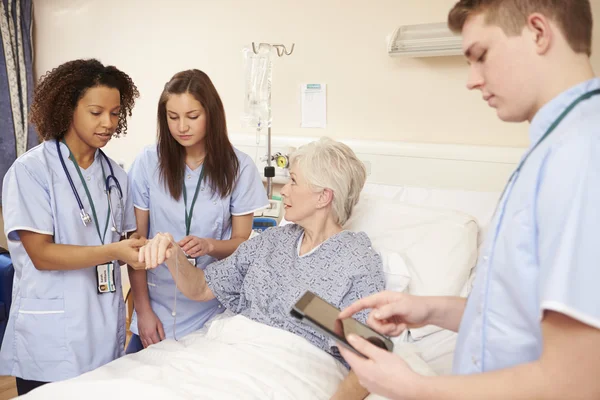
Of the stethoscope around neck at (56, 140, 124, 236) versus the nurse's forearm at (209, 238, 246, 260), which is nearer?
the stethoscope around neck at (56, 140, 124, 236)

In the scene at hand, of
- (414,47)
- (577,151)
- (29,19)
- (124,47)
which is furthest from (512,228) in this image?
(29,19)

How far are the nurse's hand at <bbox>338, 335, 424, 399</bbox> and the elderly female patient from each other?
2.37ft

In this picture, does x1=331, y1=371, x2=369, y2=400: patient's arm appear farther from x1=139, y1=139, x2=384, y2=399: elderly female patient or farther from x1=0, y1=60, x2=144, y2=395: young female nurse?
x1=0, y1=60, x2=144, y2=395: young female nurse

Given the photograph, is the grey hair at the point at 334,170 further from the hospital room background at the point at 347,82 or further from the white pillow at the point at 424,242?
the hospital room background at the point at 347,82

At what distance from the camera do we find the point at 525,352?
0.70 m

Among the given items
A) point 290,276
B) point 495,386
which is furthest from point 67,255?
point 495,386

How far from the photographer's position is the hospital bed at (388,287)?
1.25 meters

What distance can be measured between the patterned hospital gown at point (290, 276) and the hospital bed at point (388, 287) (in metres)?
0.06

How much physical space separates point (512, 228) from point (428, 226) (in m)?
1.17

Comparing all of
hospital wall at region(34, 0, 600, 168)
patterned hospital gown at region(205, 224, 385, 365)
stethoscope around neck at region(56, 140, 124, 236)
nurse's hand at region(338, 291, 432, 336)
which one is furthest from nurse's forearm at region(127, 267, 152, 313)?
hospital wall at region(34, 0, 600, 168)

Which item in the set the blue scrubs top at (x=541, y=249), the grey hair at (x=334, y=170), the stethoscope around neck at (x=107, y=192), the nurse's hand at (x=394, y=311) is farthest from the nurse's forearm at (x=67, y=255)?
the blue scrubs top at (x=541, y=249)

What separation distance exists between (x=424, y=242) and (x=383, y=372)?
116 centimetres

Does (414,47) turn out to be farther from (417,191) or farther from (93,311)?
(93,311)

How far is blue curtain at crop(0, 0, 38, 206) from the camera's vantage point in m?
3.35
